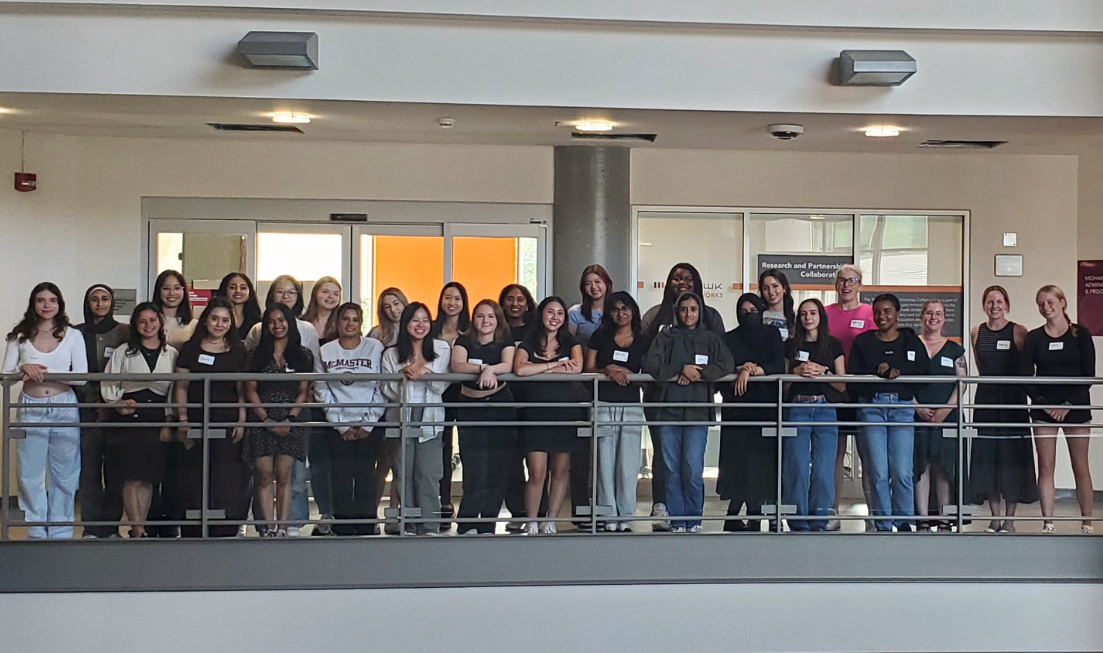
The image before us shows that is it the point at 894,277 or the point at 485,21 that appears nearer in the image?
the point at 485,21

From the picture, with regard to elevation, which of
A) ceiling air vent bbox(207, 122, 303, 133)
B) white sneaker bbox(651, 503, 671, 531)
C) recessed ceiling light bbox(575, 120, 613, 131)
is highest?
ceiling air vent bbox(207, 122, 303, 133)

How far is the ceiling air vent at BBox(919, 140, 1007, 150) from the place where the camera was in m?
8.41

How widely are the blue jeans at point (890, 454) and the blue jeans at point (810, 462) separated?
0.22 meters

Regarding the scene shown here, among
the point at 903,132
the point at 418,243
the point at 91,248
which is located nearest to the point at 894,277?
the point at 903,132

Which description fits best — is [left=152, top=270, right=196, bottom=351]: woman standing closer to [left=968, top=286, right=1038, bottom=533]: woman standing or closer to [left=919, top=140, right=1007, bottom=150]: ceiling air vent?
[left=968, top=286, right=1038, bottom=533]: woman standing

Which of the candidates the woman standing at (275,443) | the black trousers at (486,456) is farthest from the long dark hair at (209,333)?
the black trousers at (486,456)

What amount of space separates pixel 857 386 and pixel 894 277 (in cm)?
308

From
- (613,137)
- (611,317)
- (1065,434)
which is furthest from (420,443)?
(1065,434)

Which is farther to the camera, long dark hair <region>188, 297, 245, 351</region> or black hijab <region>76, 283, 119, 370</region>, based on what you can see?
black hijab <region>76, 283, 119, 370</region>

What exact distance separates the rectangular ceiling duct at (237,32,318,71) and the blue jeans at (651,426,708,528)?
9.91ft

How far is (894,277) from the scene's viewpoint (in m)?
9.22

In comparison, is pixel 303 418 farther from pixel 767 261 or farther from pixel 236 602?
A: pixel 767 261

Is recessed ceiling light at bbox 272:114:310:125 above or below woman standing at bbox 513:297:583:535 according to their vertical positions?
above

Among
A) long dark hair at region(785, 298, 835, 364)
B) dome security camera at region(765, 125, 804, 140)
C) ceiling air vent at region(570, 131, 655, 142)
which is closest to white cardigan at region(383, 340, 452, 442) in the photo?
long dark hair at region(785, 298, 835, 364)
